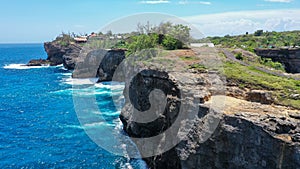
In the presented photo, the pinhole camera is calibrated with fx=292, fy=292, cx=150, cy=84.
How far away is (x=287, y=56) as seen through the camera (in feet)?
180

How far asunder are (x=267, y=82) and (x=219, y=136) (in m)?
9.22

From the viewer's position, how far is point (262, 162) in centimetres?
2008

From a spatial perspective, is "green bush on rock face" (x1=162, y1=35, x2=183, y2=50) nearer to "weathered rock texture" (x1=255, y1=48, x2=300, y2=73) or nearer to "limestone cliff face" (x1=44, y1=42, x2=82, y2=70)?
"weathered rock texture" (x1=255, y1=48, x2=300, y2=73)

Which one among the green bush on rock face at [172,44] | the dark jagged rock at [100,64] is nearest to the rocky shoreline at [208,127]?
the green bush on rock face at [172,44]

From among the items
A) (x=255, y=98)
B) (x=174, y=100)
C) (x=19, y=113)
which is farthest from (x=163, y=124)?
(x=19, y=113)

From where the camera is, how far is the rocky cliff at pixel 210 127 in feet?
63.6

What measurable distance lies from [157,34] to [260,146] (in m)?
35.1

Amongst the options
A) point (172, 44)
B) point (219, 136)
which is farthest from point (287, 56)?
point (219, 136)

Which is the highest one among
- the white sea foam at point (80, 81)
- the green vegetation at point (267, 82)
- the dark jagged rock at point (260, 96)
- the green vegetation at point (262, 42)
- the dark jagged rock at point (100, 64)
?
the green vegetation at point (262, 42)

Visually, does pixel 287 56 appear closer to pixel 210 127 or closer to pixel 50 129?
pixel 210 127

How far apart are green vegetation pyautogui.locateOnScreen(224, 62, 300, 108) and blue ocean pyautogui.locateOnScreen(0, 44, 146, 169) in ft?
43.9

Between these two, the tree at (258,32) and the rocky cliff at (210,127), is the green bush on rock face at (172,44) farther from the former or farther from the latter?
the tree at (258,32)

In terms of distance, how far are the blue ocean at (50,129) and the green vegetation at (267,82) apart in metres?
13.4

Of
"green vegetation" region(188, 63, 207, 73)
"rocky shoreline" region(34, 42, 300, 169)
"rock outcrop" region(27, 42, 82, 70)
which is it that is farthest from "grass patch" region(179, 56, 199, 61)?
"rock outcrop" region(27, 42, 82, 70)
